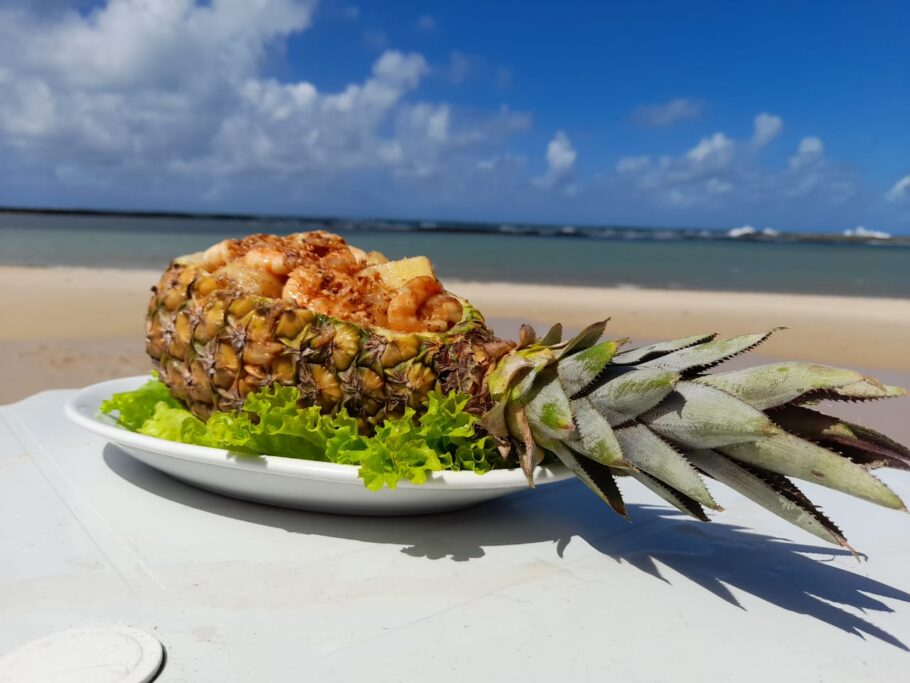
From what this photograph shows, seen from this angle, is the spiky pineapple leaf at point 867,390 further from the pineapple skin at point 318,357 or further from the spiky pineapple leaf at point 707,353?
the pineapple skin at point 318,357

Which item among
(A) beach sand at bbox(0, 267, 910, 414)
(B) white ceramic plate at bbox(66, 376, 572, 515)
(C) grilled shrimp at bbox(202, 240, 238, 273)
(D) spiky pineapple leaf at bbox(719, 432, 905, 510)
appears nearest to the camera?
(D) spiky pineapple leaf at bbox(719, 432, 905, 510)

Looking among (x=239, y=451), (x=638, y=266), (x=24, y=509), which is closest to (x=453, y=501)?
(x=239, y=451)

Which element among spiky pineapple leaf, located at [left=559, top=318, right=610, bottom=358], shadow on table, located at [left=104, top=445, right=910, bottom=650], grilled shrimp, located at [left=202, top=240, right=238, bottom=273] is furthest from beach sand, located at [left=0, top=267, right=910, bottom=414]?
spiky pineapple leaf, located at [left=559, top=318, right=610, bottom=358]

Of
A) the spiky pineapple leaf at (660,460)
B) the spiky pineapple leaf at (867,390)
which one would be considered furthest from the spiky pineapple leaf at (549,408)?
the spiky pineapple leaf at (867,390)

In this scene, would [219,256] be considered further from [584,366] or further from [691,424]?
[691,424]

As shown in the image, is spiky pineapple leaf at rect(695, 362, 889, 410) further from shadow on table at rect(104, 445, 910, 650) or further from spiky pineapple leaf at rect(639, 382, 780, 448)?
shadow on table at rect(104, 445, 910, 650)
